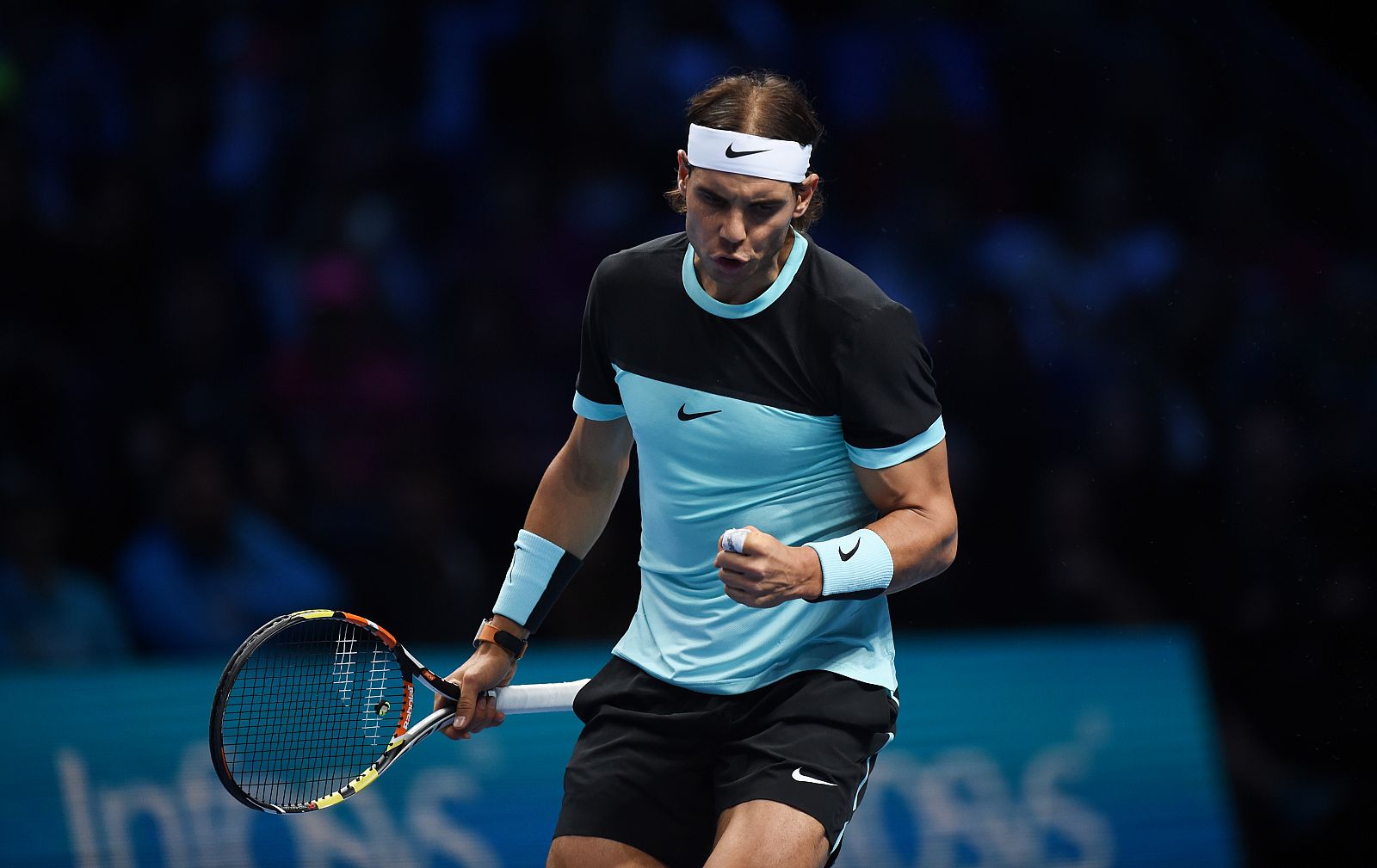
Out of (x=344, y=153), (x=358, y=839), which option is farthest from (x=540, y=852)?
(x=344, y=153)

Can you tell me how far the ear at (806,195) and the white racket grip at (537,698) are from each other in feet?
3.31

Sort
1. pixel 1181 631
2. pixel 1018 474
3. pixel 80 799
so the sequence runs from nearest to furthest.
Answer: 1. pixel 80 799
2. pixel 1181 631
3. pixel 1018 474

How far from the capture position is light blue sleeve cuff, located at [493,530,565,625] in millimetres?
3430

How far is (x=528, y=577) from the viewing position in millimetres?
3447

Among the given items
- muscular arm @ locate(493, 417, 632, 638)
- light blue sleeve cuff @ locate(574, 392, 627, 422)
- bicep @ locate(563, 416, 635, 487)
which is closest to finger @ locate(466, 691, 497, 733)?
muscular arm @ locate(493, 417, 632, 638)

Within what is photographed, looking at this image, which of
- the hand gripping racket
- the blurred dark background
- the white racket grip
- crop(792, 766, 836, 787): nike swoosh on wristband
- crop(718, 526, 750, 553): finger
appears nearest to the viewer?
crop(718, 526, 750, 553): finger

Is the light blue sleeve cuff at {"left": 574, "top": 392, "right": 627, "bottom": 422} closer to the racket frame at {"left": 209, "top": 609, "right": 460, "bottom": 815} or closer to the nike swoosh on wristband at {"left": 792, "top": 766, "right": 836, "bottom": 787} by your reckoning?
the racket frame at {"left": 209, "top": 609, "right": 460, "bottom": 815}

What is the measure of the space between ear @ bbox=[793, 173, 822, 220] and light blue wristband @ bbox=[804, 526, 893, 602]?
2.09 ft

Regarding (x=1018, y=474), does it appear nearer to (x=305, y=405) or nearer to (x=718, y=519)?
(x=305, y=405)

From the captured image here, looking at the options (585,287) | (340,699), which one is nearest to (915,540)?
(340,699)

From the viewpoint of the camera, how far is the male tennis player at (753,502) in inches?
118

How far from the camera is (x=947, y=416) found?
6.30 metres

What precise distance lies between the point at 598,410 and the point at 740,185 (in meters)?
0.62

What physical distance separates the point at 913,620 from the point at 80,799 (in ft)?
9.26
